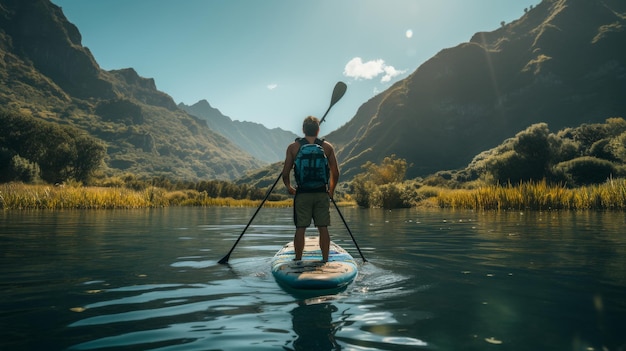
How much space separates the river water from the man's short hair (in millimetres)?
3073

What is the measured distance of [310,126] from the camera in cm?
803

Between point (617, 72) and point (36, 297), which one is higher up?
point (617, 72)

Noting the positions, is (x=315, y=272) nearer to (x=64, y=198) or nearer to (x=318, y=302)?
(x=318, y=302)

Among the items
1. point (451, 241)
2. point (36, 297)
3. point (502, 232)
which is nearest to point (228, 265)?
point (36, 297)

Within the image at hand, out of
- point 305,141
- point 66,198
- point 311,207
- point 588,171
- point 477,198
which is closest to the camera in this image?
point 311,207

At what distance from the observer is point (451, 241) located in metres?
13.3

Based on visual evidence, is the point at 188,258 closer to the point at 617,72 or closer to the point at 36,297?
the point at 36,297

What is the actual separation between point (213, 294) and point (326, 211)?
2763mm

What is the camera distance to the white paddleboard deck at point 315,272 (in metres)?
6.30

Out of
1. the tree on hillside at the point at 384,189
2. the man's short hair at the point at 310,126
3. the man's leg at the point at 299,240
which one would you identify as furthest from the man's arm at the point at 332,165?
the tree on hillside at the point at 384,189

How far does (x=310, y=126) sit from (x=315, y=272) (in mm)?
3003

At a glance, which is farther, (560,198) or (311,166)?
(560,198)

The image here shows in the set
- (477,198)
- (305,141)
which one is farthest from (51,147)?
(305,141)

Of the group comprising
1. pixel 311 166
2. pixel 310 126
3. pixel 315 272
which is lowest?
pixel 315 272
